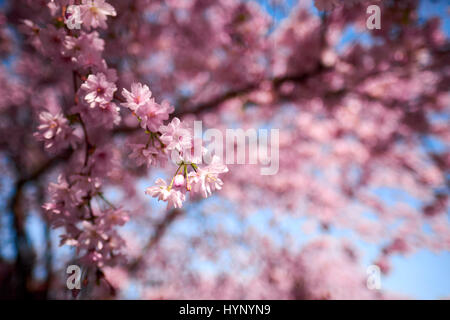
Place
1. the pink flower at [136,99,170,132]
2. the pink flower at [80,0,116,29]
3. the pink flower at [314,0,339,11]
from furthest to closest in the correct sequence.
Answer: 1. the pink flower at [314,0,339,11]
2. the pink flower at [80,0,116,29]
3. the pink flower at [136,99,170,132]

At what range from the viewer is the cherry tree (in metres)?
1.57

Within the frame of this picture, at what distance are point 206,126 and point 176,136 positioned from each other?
386 centimetres

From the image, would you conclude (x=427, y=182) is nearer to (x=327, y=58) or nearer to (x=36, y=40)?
(x=327, y=58)

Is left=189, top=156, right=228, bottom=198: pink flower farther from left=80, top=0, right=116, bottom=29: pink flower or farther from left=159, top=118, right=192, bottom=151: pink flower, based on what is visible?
left=80, top=0, right=116, bottom=29: pink flower

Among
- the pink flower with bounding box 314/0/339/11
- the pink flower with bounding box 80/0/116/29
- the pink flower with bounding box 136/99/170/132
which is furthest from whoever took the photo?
the pink flower with bounding box 314/0/339/11

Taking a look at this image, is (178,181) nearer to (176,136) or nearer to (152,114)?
(176,136)

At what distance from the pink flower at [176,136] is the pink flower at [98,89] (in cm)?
38

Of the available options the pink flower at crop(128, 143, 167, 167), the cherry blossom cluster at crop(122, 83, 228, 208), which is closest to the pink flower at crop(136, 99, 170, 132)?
the cherry blossom cluster at crop(122, 83, 228, 208)

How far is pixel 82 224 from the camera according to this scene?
154 cm

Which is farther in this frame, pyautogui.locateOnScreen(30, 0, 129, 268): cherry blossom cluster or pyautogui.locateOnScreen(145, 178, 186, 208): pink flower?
pyautogui.locateOnScreen(30, 0, 129, 268): cherry blossom cluster

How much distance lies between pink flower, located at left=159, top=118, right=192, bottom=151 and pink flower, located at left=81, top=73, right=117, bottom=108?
0.38 m
